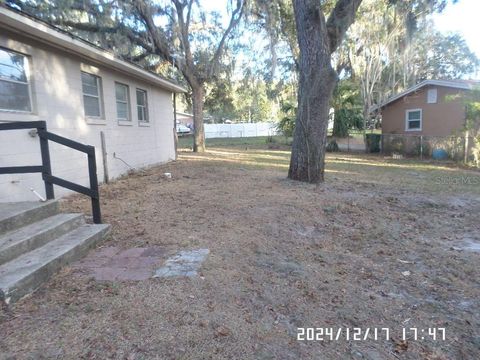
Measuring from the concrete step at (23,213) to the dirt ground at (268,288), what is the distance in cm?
82

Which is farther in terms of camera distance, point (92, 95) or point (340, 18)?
point (92, 95)

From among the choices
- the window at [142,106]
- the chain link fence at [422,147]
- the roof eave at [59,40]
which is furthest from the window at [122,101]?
the chain link fence at [422,147]

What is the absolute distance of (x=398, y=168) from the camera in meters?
12.7

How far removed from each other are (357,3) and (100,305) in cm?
767

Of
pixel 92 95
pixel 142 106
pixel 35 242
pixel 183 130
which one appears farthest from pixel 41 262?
pixel 183 130

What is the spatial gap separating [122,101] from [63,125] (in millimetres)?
3192

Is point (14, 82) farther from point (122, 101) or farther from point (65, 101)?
point (122, 101)

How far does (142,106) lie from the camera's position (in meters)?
11.4

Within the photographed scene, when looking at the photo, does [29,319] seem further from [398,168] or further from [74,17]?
[74,17]

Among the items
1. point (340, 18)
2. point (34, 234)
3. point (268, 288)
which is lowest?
point (268, 288)

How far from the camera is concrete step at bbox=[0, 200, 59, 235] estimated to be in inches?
141

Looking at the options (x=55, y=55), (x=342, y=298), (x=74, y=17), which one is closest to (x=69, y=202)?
(x=55, y=55)

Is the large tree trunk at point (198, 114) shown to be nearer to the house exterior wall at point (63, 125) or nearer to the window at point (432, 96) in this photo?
the house exterior wall at point (63, 125)

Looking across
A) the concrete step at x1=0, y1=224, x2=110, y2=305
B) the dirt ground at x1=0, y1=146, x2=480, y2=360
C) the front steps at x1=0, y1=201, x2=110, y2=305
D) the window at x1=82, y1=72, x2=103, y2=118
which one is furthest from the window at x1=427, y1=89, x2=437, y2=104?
the concrete step at x1=0, y1=224, x2=110, y2=305
